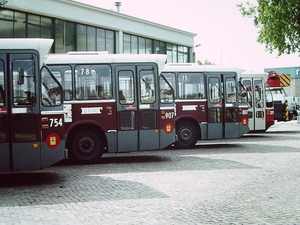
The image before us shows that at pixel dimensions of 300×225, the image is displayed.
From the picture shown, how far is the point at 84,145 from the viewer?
15.4m

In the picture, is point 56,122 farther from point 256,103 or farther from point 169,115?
point 256,103

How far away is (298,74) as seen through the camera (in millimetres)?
96000

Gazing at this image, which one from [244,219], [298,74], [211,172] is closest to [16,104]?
[211,172]

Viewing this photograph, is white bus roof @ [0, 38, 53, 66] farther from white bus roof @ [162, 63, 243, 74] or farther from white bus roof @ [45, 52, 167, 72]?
white bus roof @ [162, 63, 243, 74]

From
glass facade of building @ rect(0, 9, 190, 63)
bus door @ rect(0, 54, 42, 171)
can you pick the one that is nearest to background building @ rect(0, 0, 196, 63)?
glass facade of building @ rect(0, 9, 190, 63)

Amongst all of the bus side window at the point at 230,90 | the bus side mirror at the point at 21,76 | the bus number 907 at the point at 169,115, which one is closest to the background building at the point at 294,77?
the bus side window at the point at 230,90

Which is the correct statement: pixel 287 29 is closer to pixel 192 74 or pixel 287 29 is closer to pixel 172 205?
pixel 192 74

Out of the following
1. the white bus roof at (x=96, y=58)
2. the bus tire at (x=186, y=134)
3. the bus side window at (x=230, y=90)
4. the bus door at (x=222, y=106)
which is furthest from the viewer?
the bus side window at (x=230, y=90)

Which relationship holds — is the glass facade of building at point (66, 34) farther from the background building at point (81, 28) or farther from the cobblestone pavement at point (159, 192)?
the cobblestone pavement at point (159, 192)

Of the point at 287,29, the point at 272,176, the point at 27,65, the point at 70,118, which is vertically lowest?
the point at 272,176

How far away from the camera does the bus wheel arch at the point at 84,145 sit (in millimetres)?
15352

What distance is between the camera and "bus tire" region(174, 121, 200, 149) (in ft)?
65.4

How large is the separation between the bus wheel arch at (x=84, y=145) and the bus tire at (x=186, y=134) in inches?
198

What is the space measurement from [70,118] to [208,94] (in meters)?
7.01
